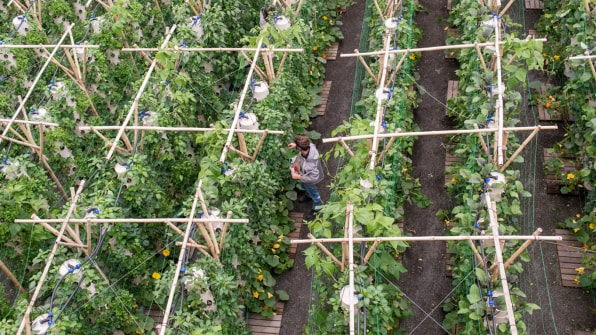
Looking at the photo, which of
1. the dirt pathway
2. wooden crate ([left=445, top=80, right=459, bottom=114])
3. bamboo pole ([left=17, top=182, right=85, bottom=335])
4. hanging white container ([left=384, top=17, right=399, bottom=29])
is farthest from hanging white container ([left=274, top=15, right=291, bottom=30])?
bamboo pole ([left=17, top=182, right=85, bottom=335])

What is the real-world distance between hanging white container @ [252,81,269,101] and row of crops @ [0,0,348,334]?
0.09 feet

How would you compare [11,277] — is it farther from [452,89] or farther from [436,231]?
[452,89]

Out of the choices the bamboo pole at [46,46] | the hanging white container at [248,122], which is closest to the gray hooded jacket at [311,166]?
the hanging white container at [248,122]

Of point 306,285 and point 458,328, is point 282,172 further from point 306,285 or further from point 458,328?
point 458,328

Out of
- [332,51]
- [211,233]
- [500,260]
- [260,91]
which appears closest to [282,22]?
[260,91]

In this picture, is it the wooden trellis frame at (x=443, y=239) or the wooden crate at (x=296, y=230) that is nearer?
the wooden trellis frame at (x=443, y=239)

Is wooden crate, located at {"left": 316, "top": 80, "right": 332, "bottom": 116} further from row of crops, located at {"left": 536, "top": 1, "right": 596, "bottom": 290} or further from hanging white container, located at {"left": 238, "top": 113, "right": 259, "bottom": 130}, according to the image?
row of crops, located at {"left": 536, "top": 1, "right": 596, "bottom": 290}

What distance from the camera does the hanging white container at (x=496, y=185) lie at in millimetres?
5836

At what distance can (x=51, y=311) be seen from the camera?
516cm

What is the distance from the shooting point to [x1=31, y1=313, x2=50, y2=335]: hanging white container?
5.05 metres

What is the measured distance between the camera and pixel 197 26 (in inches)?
308

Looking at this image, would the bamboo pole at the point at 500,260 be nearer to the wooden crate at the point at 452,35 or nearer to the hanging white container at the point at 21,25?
the wooden crate at the point at 452,35

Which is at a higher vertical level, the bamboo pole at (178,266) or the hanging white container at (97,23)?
the hanging white container at (97,23)

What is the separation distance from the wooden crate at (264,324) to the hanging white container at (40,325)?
2.09 meters
